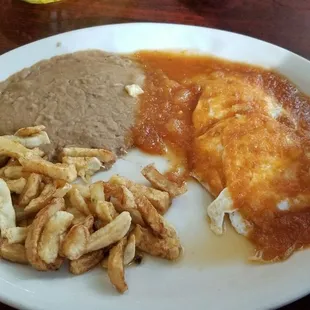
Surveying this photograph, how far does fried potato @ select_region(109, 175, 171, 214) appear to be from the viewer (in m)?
1.46

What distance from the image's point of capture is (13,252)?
1317mm

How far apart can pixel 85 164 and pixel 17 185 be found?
0.22 m

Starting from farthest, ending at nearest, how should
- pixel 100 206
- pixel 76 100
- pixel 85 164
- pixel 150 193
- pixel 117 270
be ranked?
pixel 76 100
pixel 85 164
pixel 150 193
pixel 100 206
pixel 117 270

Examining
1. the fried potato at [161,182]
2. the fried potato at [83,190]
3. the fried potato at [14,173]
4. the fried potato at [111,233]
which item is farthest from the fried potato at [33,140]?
the fried potato at [111,233]

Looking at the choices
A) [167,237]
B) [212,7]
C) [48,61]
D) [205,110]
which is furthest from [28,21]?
[167,237]

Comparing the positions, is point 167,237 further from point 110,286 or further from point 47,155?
point 47,155

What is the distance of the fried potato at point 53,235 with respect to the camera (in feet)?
4.18

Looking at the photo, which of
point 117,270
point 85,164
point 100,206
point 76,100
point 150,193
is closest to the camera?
point 117,270

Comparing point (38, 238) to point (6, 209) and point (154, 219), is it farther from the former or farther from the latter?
point (154, 219)

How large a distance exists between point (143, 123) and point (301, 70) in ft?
2.07

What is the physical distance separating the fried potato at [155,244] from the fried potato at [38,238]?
0.21m

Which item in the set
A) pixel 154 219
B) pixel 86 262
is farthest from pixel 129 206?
pixel 86 262

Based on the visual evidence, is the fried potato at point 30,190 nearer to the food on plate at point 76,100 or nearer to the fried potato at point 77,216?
the fried potato at point 77,216

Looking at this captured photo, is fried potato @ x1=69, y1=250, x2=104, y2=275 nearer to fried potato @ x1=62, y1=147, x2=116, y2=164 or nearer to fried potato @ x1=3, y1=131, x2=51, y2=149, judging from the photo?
fried potato @ x1=62, y1=147, x2=116, y2=164
